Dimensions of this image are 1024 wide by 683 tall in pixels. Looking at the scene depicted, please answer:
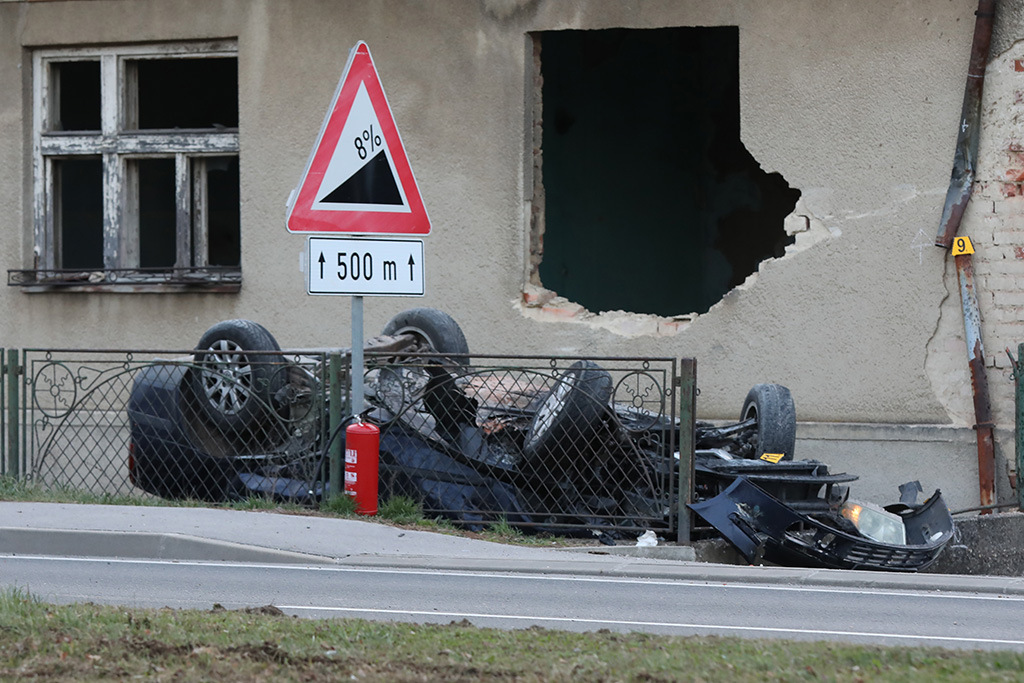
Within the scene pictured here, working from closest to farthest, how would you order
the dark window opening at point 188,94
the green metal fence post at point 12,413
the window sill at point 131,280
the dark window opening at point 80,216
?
the green metal fence post at point 12,413 → the window sill at point 131,280 → the dark window opening at point 188,94 → the dark window opening at point 80,216

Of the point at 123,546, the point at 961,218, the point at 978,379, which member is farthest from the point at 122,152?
the point at 978,379

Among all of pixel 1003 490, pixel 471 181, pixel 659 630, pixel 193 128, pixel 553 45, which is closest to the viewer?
pixel 659 630

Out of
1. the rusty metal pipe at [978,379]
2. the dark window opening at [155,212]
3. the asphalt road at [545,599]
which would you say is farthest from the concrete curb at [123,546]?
the rusty metal pipe at [978,379]

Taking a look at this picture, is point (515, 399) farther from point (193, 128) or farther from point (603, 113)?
point (603, 113)

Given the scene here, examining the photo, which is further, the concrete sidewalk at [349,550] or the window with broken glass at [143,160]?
the window with broken glass at [143,160]

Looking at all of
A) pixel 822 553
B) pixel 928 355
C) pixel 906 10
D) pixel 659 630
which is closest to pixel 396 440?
pixel 822 553

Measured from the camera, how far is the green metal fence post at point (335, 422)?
9.07 meters

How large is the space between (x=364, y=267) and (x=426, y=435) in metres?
1.69

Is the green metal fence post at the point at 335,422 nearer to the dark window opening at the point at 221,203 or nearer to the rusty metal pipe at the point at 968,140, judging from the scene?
the dark window opening at the point at 221,203

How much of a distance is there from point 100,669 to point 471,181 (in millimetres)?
7762

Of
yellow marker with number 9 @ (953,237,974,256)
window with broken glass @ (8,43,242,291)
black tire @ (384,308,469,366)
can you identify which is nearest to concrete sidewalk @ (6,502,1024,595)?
black tire @ (384,308,469,366)

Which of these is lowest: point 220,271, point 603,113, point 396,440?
point 396,440

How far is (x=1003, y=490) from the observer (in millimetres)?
10398

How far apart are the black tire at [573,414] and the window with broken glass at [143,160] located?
4.42 m
